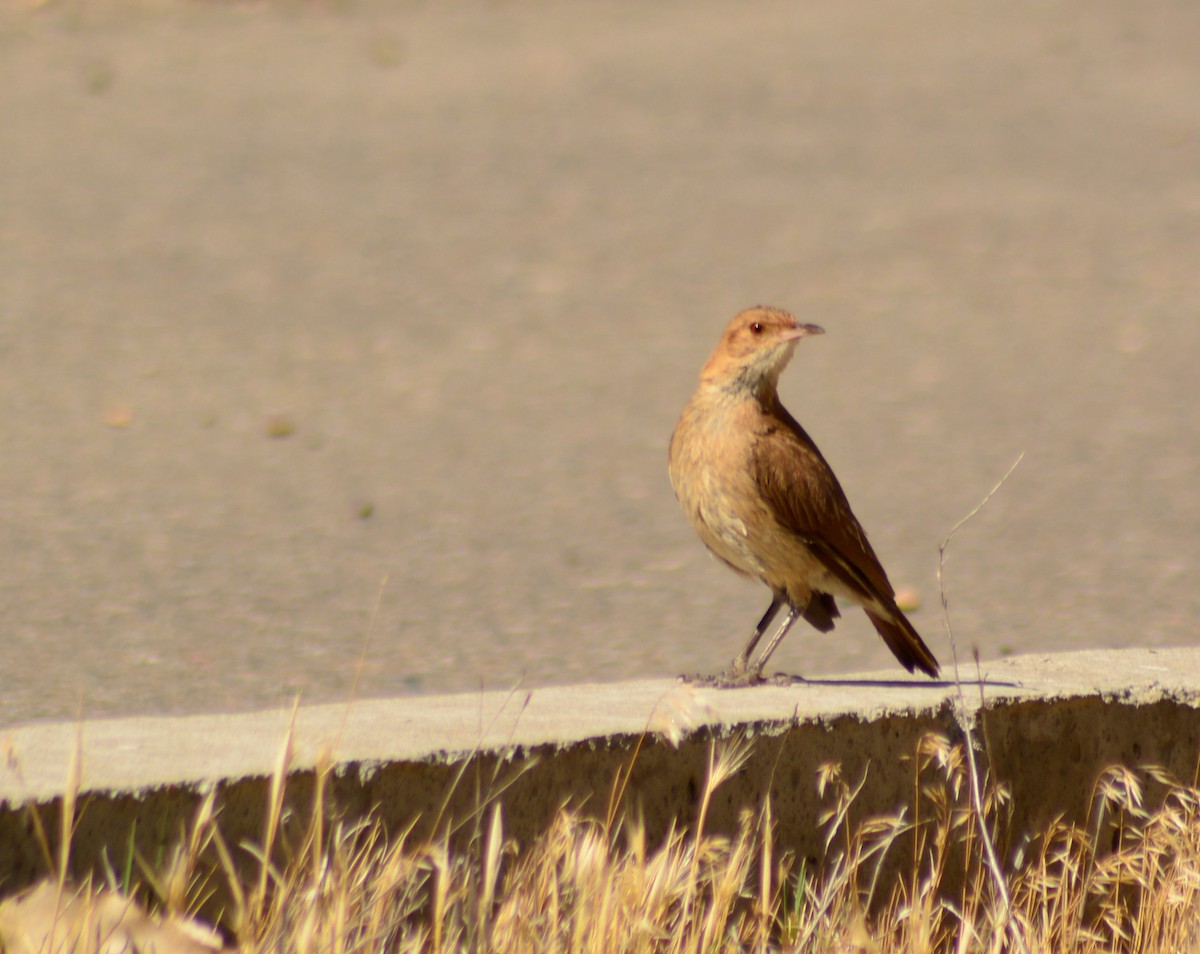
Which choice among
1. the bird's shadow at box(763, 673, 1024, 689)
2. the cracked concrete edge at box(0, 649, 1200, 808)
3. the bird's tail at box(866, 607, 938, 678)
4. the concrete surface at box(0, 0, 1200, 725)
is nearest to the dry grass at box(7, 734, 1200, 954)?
the cracked concrete edge at box(0, 649, 1200, 808)

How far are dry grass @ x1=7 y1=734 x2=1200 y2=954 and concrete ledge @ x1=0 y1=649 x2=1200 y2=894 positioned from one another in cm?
5

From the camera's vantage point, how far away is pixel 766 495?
4703 mm

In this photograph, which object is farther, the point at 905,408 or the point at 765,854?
the point at 905,408

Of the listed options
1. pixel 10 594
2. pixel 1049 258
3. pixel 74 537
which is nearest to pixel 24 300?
pixel 74 537

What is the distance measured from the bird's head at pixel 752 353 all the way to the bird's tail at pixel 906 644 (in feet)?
2.27

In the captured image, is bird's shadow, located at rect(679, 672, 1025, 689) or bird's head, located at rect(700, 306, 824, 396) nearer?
bird's shadow, located at rect(679, 672, 1025, 689)

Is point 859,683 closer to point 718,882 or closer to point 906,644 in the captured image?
point 906,644

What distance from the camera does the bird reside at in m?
4.72

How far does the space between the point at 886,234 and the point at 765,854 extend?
10.2 meters

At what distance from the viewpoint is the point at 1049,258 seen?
42.6ft

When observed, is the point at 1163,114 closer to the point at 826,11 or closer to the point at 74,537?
the point at 826,11

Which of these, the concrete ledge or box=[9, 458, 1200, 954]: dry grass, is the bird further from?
box=[9, 458, 1200, 954]: dry grass

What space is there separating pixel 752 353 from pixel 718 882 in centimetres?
178

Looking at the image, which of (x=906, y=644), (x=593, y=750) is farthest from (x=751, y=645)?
(x=593, y=750)
